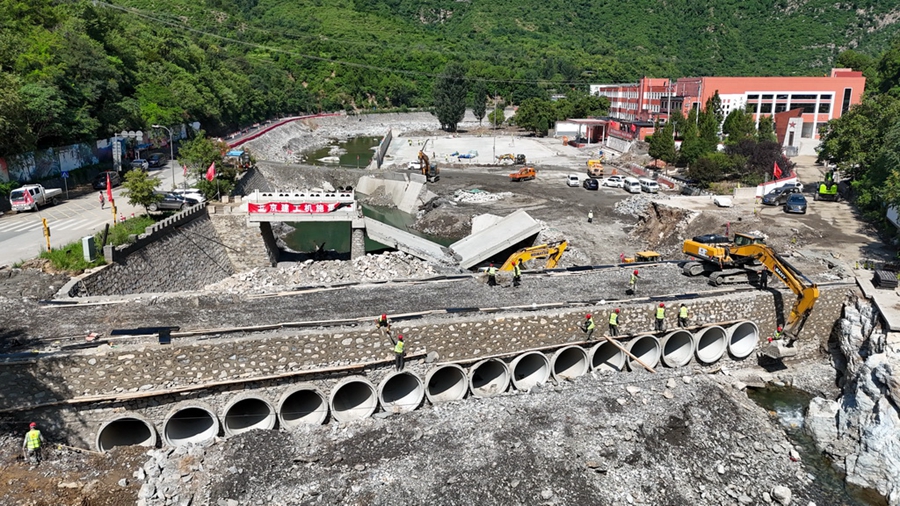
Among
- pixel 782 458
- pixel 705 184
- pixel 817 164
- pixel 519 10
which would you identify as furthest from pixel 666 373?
pixel 519 10

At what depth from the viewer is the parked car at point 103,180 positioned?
35594mm

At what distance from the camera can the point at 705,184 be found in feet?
141

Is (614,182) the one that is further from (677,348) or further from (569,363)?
(569,363)

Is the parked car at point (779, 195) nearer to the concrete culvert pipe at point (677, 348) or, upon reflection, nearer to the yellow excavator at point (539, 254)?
the yellow excavator at point (539, 254)

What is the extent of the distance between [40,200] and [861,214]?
42332mm

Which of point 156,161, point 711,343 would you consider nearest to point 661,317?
point 711,343

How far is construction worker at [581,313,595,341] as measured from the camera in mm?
17703

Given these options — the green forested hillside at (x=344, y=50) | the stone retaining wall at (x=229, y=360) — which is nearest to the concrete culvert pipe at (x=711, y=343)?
the stone retaining wall at (x=229, y=360)

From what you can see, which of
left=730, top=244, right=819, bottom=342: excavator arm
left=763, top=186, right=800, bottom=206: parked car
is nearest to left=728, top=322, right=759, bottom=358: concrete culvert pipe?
left=730, top=244, right=819, bottom=342: excavator arm

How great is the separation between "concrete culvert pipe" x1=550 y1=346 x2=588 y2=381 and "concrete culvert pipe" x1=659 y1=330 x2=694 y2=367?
8.32 ft

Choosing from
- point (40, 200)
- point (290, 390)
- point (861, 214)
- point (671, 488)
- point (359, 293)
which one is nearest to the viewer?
point (671, 488)

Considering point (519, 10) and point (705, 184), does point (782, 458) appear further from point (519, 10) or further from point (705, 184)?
point (519, 10)

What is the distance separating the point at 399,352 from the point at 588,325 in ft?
18.5

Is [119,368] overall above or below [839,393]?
above
